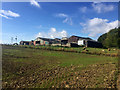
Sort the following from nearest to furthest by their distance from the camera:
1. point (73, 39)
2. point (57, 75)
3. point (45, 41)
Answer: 1. point (57, 75)
2. point (73, 39)
3. point (45, 41)

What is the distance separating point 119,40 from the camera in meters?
35.1

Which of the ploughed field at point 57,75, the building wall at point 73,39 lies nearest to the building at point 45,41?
the building wall at point 73,39

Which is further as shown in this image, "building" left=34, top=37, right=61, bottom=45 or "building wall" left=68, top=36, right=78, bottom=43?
"building" left=34, top=37, right=61, bottom=45

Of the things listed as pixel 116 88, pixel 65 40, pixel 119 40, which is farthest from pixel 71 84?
pixel 65 40

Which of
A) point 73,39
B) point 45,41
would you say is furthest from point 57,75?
point 45,41

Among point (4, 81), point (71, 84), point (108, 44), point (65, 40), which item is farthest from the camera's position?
point (65, 40)

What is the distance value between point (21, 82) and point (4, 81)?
1163mm

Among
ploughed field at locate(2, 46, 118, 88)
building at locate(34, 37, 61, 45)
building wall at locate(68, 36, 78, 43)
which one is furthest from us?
building at locate(34, 37, 61, 45)

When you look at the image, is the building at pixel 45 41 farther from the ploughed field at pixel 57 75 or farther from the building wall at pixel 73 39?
the ploughed field at pixel 57 75

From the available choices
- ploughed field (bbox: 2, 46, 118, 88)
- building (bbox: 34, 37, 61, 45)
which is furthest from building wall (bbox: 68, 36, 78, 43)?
ploughed field (bbox: 2, 46, 118, 88)

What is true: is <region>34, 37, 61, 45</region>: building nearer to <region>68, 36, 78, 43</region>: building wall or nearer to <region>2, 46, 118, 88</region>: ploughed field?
<region>68, 36, 78, 43</region>: building wall

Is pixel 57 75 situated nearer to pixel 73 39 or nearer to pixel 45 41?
pixel 73 39

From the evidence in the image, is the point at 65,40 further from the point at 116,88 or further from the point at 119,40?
the point at 116,88

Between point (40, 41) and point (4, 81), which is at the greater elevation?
point (40, 41)
